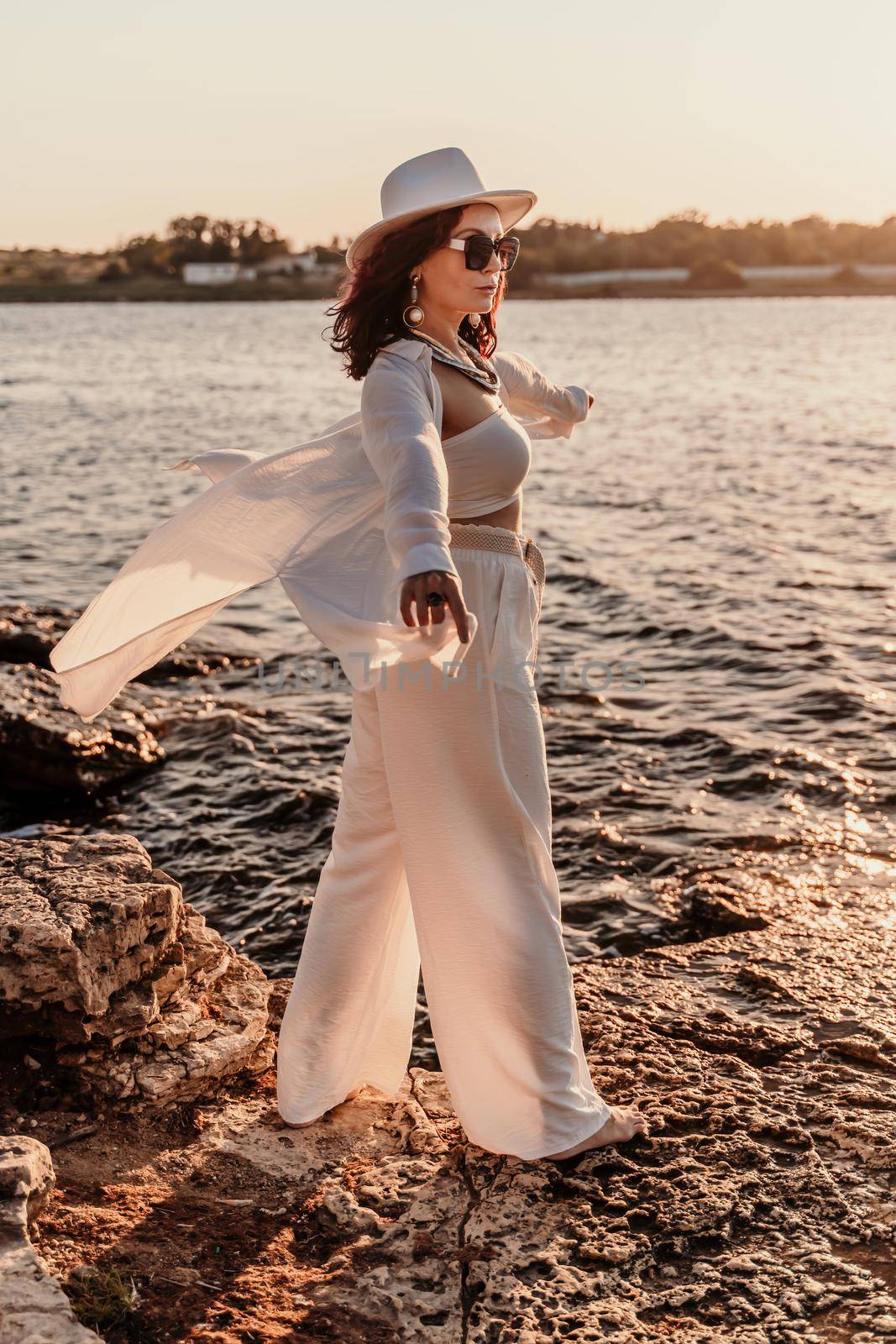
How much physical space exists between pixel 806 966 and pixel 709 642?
583 centimetres

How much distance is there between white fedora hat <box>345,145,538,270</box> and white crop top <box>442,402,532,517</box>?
0.52m

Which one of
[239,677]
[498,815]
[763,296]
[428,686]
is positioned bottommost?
[239,677]

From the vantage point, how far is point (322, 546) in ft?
10.2

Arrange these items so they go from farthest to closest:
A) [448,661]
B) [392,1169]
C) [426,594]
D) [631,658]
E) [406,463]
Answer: [631,658] < [392,1169] < [448,661] < [406,463] < [426,594]

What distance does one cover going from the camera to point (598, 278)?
122500mm

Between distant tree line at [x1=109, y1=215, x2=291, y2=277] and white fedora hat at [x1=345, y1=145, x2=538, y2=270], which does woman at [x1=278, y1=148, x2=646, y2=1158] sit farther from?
distant tree line at [x1=109, y1=215, x2=291, y2=277]

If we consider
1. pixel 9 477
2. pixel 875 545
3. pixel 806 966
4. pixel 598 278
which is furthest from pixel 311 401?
pixel 598 278

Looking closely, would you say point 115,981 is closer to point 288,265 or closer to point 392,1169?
point 392,1169

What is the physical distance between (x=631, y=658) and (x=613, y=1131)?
6.71 m

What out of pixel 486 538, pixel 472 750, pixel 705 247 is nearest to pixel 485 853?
pixel 472 750

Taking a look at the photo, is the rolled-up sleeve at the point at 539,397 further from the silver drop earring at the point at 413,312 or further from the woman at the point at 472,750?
the silver drop earring at the point at 413,312

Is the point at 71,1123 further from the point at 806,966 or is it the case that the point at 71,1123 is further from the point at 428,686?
the point at 806,966

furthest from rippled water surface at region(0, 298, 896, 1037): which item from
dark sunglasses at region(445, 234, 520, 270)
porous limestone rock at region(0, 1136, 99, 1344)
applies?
dark sunglasses at region(445, 234, 520, 270)

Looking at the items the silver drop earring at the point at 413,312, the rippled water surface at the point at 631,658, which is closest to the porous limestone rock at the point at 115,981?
the rippled water surface at the point at 631,658
